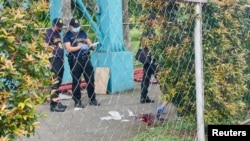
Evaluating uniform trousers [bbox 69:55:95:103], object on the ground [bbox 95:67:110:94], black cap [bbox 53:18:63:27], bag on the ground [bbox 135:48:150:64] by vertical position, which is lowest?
object on the ground [bbox 95:67:110:94]

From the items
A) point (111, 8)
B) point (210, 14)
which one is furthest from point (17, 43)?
point (111, 8)

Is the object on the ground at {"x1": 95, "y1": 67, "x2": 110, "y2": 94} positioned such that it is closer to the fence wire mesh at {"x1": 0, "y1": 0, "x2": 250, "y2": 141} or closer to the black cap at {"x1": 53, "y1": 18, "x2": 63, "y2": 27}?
the fence wire mesh at {"x1": 0, "y1": 0, "x2": 250, "y2": 141}

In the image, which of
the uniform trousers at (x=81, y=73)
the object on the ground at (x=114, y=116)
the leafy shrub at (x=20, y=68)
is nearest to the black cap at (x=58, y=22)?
the uniform trousers at (x=81, y=73)

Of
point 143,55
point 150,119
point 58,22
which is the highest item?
point 58,22

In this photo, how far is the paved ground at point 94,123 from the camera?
5754 mm

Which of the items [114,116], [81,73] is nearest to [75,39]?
[81,73]

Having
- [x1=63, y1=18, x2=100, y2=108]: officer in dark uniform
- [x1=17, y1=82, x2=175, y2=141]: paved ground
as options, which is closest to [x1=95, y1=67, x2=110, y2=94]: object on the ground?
[x1=17, y1=82, x2=175, y2=141]: paved ground

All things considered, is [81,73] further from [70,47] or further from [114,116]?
[114,116]

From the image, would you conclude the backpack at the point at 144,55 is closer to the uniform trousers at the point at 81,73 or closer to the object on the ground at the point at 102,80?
the uniform trousers at the point at 81,73

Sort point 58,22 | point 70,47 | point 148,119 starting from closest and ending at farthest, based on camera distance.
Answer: point 58,22, point 148,119, point 70,47

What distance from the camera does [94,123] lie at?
21.7ft

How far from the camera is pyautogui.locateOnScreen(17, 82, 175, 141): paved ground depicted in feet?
18.9

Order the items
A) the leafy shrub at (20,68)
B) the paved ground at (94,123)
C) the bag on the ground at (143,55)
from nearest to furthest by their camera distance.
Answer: the leafy shrub at (20,68)
the paved ground at (94,123)
the bag on the ground at (143,55)

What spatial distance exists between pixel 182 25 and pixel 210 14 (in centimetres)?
35
